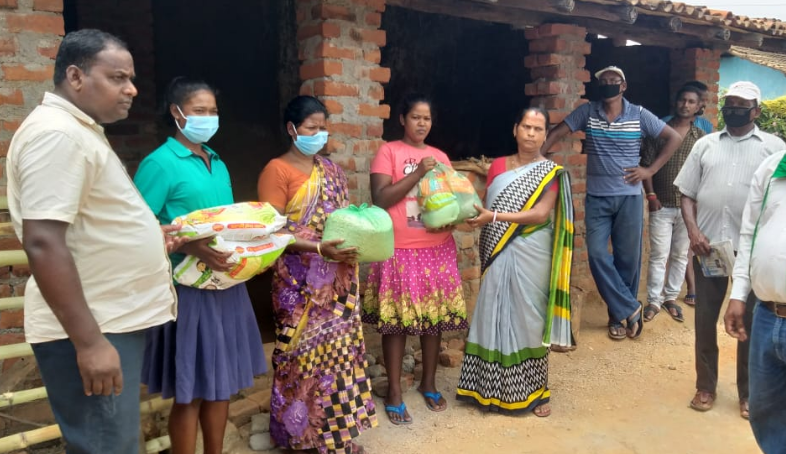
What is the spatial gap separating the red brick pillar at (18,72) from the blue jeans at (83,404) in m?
1.20

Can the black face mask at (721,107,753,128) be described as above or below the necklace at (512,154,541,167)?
above

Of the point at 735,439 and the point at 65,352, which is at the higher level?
the point at 65,352

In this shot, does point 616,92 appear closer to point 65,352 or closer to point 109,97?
point 109,97

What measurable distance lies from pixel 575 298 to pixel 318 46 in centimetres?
298

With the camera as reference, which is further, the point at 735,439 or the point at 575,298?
the point at 575,298

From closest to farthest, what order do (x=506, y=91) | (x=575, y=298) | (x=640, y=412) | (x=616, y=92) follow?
(x=640, y=412) < (x=616, y=92) < (x=575, y=298) < (x=506, y=91)

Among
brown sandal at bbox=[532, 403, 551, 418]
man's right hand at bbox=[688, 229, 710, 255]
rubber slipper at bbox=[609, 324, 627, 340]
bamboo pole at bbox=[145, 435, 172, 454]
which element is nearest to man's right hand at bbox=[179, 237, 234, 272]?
bamboo pole at bbox=[145, 435, 172, 454]

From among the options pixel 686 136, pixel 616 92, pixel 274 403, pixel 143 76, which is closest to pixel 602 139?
pixel 616 92

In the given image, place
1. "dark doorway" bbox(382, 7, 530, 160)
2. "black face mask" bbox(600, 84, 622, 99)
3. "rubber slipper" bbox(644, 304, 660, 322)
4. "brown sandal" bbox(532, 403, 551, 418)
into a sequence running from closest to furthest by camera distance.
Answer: "brown sandal" bbox(532, 403, 551, 418) < "black face mask" bbox(600, 84, 622, 99) < "rubber slipper" bbox(644, 304, 660, 322) < "dark doorway" bbox(382, 7, 530, 160)

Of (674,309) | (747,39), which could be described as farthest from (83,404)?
(747,39)

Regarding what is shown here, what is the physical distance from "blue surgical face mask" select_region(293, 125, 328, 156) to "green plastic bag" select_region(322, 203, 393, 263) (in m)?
0.35

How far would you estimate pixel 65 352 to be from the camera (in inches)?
69.7

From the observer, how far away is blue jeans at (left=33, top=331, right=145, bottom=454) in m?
1.78

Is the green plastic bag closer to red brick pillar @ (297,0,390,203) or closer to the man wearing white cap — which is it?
red brick pillar @ (297,0,390,203)
